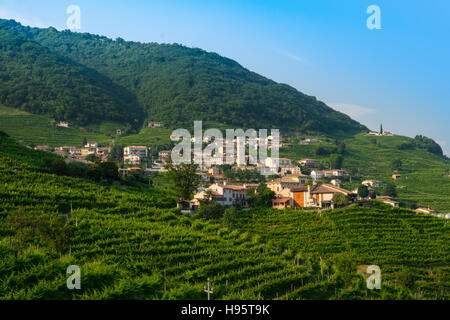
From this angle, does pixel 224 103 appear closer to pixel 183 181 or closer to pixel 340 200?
pixel 183 181

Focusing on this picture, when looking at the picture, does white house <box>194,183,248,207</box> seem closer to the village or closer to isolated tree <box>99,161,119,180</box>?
the village

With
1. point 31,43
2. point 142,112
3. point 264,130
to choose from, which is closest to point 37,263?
point 264,130

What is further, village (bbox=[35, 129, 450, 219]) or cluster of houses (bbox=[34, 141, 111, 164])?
cluster of houses (bbox=[34, 141, 111, 164])

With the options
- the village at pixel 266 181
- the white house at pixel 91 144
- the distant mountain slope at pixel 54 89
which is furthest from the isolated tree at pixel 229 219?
the distant mountain slope at pixel 54 89

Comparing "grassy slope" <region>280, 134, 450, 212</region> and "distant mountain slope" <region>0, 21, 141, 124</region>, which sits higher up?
"distant mountain slope" <region>0, 21, 141, 124</region>

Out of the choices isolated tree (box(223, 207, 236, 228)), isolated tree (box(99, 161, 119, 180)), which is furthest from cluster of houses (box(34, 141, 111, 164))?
isolated tree (box(223, 207, 236, 228))

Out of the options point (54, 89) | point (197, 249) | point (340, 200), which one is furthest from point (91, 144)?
point (197, 249)
